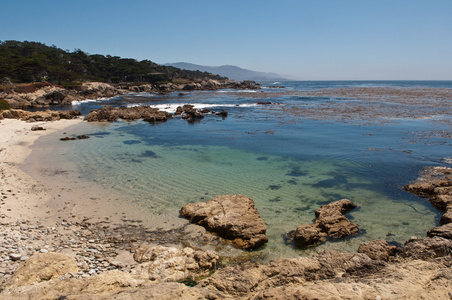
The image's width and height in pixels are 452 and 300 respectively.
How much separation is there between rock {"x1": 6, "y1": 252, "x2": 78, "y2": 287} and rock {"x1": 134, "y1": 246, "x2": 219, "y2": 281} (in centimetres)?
177

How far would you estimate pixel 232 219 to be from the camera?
10078 millimetres

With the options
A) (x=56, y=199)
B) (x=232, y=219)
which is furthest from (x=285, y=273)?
(x=56, y=199)

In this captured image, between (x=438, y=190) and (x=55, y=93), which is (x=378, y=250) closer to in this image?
(x=438, y=190)

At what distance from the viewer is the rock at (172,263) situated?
23.6ft

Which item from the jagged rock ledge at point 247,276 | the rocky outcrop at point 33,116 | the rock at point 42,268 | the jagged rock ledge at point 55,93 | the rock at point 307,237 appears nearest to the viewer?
the jagged rock ledge at point 247,276

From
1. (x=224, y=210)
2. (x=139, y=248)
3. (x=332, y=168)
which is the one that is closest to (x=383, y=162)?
(x=332, y=168)

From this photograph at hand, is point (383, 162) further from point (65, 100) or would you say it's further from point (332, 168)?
point (65, 100)

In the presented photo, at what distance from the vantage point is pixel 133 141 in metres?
25.1

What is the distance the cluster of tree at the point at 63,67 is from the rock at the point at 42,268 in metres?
76.3

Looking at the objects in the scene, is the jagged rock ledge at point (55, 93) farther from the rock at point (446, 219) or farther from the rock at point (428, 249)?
the rock at point (446, 219)

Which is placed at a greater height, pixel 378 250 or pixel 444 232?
pixel 444 232

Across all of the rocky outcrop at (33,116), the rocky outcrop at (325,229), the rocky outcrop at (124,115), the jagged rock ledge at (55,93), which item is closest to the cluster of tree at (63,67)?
the jagged rock ledge at (55,93)

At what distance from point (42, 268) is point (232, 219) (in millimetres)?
5793

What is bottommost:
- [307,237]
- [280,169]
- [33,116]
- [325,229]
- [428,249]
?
[325,229]
